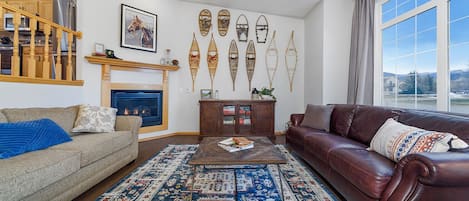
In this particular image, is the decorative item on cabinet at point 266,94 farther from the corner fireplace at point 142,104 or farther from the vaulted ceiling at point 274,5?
the corner fireplace at point 142,104

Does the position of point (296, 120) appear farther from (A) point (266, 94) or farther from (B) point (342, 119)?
(A) point (266, 94)

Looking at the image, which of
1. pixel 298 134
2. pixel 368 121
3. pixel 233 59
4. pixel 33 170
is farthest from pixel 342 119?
pixel 33 170

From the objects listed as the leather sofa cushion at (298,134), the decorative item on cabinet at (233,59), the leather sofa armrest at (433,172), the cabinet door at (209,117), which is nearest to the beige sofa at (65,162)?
the cabinet door at (209,117)

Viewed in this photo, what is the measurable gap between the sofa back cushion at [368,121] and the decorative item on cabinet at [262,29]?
2.79m

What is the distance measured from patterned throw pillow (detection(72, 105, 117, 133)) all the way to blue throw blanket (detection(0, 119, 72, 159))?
411 millimetres

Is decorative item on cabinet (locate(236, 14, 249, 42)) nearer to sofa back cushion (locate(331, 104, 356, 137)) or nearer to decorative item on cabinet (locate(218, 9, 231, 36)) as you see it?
decorative item on cabinet (locate(218, 9, 231, 36))

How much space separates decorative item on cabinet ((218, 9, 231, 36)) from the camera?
4.72m

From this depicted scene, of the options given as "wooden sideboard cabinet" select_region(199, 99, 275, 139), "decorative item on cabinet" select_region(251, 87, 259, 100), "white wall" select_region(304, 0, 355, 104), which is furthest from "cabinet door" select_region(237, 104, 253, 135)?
"white wall" select_region(304, 0, 355, 104)

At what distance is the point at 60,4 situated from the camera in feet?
14.3

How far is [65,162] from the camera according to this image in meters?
1.65

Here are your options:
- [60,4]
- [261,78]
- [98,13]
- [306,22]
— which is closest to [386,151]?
[261,78]

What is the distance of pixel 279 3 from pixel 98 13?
3.38 meters

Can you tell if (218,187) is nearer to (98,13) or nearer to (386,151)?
(386,151)

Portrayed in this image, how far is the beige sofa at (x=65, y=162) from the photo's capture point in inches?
52.7
